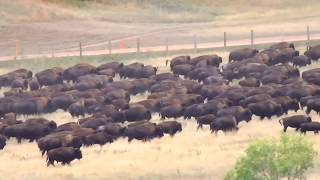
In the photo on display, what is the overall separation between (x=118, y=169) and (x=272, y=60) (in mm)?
27656

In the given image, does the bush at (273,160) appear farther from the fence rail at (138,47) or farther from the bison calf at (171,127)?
the fence rail at (138,47)

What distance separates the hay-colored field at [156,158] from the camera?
36125mm

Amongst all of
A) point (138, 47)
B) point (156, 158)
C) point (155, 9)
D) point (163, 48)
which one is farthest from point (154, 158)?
point (155, 9)

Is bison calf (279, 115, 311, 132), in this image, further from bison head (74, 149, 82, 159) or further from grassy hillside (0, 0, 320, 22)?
grassy hillside (0, 0, 320, 22)

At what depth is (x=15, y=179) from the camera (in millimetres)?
36469

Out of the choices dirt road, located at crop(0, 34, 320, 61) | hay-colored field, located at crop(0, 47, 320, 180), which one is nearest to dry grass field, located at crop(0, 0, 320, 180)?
hay-colored field, located at crop(0, 47, 320, 180)

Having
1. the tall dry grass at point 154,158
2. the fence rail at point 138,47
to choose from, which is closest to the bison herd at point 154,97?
the tall dry grass at point 154,158

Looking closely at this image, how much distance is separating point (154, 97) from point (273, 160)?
22.3m

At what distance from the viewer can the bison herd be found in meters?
42.8

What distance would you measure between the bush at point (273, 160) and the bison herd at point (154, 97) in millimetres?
11167

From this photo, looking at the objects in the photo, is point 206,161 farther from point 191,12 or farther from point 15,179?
point 191,12

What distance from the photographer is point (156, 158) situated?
38.0m

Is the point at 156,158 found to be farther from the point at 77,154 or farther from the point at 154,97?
the point at 154,97

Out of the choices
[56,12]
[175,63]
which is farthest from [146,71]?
[56,12]
